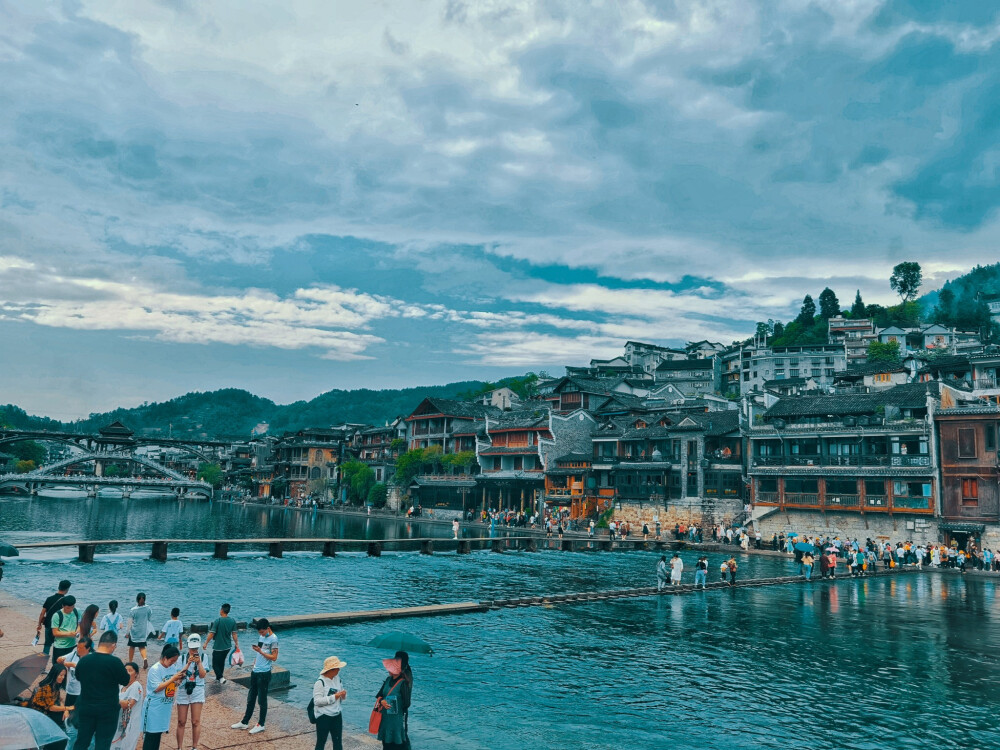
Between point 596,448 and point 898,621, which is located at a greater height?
point 596,448

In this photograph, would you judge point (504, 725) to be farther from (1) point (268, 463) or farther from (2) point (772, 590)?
(1) point (268, 463)

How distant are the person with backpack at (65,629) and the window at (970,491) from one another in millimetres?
53486

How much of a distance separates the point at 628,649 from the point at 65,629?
1512 centimetres

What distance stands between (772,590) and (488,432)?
52.5 meters

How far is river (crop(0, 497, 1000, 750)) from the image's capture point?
47.6 feet

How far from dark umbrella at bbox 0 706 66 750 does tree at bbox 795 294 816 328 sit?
6301 inches

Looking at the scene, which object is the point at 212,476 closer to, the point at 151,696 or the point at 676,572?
the point at 676,572

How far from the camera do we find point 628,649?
2125 cm

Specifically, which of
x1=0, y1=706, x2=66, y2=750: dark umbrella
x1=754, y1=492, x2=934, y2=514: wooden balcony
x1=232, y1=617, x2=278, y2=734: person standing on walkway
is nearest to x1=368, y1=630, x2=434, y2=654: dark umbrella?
x1=232, y1=617, x2=278, y2=734: person standing on walkway

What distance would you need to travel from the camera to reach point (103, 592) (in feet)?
90.8

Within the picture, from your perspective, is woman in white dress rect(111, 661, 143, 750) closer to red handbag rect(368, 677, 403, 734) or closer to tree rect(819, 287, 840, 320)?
red handbag rect(368, 677, 403, 734)

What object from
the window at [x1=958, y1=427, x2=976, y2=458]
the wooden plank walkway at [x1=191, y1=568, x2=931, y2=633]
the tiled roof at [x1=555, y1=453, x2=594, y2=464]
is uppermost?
the window at [x1=958, y1=427, x2=976, y2=458]

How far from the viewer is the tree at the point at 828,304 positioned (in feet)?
490

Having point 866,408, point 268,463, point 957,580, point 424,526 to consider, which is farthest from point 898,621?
point 268,463
